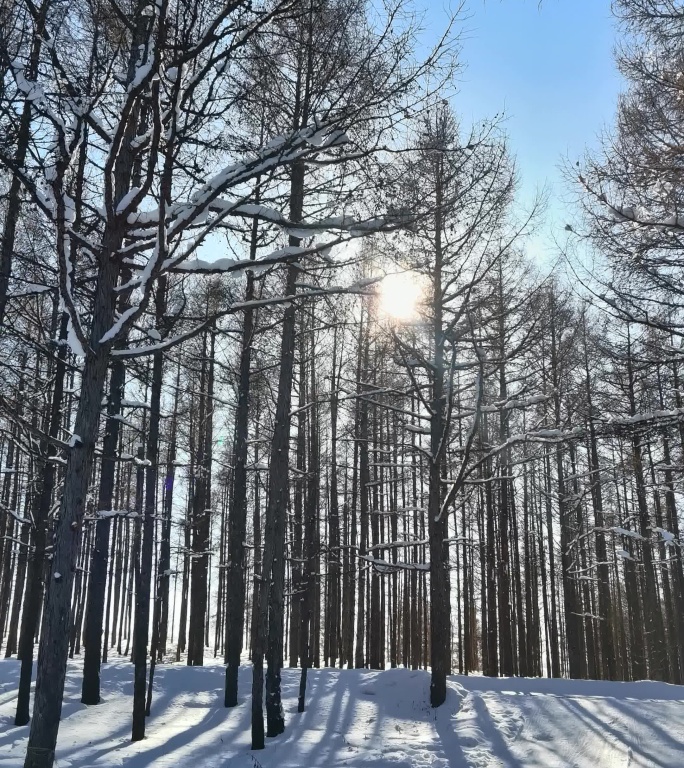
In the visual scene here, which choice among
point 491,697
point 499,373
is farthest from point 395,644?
point 491,697

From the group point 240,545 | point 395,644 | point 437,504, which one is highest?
point 437,504

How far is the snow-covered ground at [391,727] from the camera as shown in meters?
7.29

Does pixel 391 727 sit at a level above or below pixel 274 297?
below

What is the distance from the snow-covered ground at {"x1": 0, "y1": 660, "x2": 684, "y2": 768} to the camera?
23.9 feet

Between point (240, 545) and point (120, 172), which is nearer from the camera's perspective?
point (120, 172)

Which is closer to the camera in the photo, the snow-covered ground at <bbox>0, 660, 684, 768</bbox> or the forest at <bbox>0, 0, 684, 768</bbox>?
the forest at <bbox>0, 0, 684, 768</bbox>

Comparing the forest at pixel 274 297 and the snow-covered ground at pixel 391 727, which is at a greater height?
the forest at pixel 274 297

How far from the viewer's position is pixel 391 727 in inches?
370

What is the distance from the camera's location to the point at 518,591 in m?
20.5

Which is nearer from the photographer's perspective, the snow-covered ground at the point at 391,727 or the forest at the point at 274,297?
the forest at the point at 274,297

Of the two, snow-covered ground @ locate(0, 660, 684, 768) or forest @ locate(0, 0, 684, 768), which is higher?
forest @ locate(0, 0, 684, 768)

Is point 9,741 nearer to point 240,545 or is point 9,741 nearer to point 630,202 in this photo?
point 240,545

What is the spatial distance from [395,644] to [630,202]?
77.0 ft

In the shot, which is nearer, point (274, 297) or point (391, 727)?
point (274, 297)
